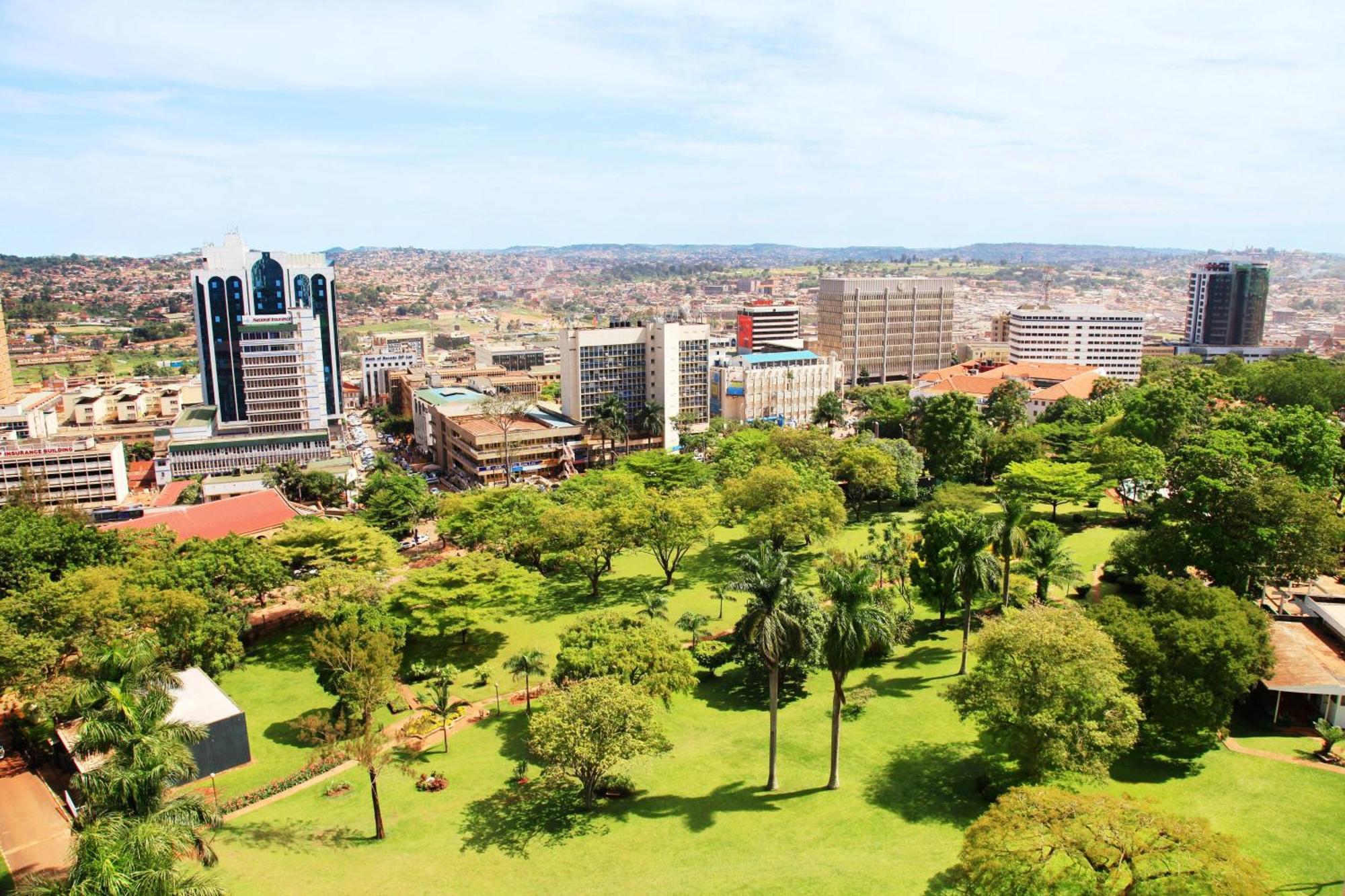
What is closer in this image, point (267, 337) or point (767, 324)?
point (267, 337)

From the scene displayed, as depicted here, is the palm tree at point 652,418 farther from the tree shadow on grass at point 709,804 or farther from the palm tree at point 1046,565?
the tree shadow on grass at point 709,804

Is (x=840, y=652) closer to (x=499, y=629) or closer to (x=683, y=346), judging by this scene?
(x=499, y=629)

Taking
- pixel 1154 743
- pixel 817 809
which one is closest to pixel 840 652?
pixel 817 809

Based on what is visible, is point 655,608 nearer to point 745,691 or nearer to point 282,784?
point 745,691

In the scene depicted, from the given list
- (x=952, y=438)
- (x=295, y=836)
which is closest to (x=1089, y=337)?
(x=952, y=438)

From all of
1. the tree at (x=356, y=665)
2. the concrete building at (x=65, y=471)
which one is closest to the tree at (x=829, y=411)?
the tree at (x=356, y=665)
